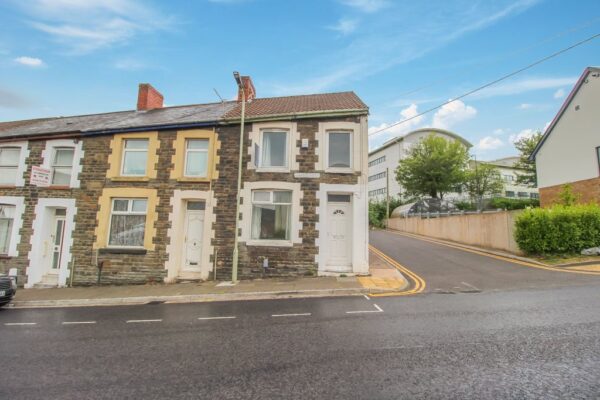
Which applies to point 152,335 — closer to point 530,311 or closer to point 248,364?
point 248,364

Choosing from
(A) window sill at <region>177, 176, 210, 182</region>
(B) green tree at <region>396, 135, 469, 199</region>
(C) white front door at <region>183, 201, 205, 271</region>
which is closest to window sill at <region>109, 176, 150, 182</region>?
(A) window sill at <region>177, 176, 210, 182</region>

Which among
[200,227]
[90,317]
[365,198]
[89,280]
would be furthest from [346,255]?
[89,280]

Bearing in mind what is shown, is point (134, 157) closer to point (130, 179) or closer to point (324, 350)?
point (130, 179)

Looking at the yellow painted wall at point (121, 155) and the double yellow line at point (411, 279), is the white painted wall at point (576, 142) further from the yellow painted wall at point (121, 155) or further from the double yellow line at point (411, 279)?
the yellow painted wall at point (121, 155)

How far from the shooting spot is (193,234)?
12.2 m

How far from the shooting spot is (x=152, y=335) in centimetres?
570

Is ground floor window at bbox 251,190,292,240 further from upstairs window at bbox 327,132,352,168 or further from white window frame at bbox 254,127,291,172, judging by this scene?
upstairs window at bbox 327,132,352,168

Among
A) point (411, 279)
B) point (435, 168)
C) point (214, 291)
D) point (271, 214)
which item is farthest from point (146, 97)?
point (435, 168)

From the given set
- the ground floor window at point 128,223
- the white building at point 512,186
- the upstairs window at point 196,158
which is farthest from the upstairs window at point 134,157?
the white building at point 512,186

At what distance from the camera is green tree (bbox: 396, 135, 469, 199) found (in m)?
38.5

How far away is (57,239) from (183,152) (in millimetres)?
6849

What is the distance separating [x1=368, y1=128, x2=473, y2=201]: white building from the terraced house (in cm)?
3915

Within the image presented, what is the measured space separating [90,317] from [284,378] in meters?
6.29

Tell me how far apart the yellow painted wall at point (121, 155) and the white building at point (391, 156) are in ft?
135
